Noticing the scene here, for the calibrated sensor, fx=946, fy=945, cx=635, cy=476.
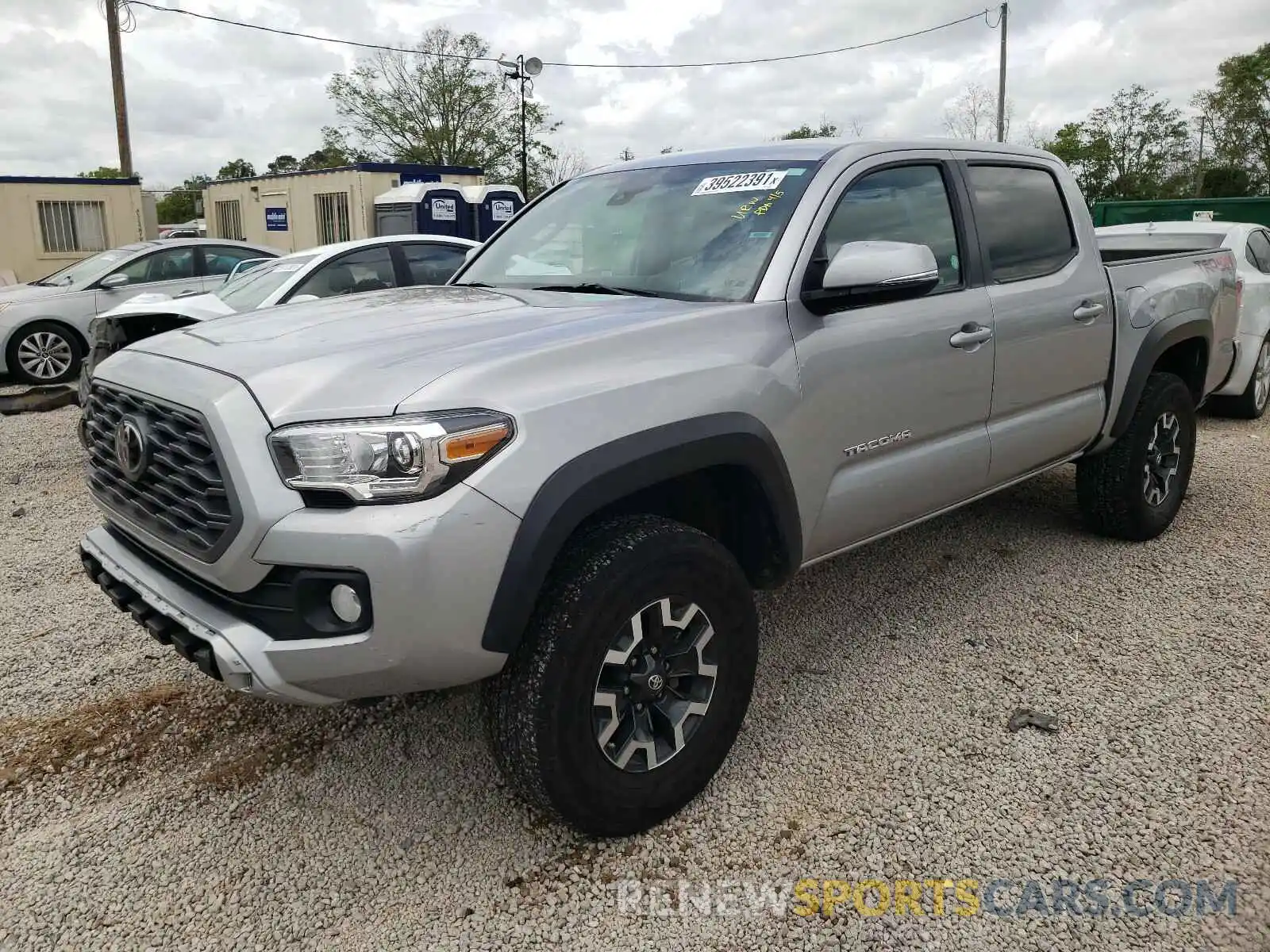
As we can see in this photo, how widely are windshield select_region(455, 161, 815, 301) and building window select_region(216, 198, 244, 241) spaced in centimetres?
2328

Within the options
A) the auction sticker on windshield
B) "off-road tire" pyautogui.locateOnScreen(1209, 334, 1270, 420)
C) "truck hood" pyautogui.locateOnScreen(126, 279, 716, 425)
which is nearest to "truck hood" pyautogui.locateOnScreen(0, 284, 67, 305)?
"truck hood" pyautogui.locateOnScreen(126, 279, 716, 425)

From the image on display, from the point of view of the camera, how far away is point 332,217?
20.9m

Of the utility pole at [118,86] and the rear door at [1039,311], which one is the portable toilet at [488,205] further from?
the rear door at [1039,311]

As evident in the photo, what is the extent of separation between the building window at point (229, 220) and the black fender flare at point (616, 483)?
24.7 m

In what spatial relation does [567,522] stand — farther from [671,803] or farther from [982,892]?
[982,892]

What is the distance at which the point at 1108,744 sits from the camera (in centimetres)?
292

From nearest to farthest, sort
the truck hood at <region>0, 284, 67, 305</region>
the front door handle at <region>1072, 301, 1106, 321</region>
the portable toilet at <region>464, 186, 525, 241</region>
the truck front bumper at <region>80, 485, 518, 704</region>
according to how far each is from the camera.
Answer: the truck front bumper at <region>80, 485, 518, 704</region> < the front door handle at <region>1072, 301, 1106, 321</region> < the truck hood at <region>0, 284, 67, 305</region> < the portable toilet at <region>464, 186, 525, 241</region>

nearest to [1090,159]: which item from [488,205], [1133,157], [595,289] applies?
[1133,157]

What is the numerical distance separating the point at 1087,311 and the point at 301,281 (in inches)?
205

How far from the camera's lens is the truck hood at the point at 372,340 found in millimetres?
2109

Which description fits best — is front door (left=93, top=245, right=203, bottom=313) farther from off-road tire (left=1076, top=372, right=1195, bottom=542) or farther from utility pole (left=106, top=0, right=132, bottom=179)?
utility pole (left=106, top=0, right=132, bottom=179)

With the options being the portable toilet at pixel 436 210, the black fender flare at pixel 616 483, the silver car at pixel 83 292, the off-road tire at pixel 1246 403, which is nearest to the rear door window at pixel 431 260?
the silver car at pixel 83 292

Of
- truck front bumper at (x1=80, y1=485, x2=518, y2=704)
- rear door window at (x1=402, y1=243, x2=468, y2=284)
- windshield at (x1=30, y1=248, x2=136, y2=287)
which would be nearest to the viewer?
truck front bumper at (x1=80, y1=485, x2=518, y2=704)

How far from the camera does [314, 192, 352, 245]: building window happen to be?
20438mm
